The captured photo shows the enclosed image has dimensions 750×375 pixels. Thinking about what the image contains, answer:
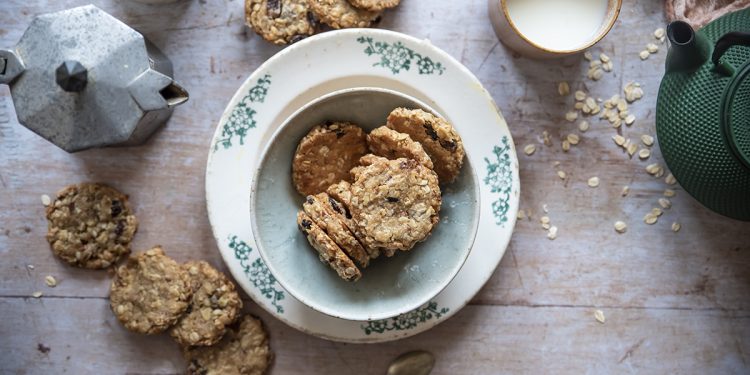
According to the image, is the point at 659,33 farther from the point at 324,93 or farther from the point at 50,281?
the point at 50,281

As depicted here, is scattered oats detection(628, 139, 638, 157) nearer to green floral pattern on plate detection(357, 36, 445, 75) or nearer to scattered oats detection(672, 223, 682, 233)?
scattered oats detection(672, 223, 682, 233)

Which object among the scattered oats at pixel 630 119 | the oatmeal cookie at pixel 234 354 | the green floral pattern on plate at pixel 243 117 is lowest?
the oatmeal cookie at pixel 234 354

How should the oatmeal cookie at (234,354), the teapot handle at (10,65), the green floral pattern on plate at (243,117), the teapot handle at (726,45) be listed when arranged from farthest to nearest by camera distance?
the oatmeal cookie at (234,354), the green floral pattern on plate at (243,117), the teapot handle at (10,65), the teapot handle at (726,45)

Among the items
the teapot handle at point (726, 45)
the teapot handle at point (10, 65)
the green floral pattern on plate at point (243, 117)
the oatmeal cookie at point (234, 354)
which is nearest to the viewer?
the teapot handle at point (726, 45)

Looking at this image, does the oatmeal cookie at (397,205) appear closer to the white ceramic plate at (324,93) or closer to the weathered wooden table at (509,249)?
the white ceramic plate at (324,93)

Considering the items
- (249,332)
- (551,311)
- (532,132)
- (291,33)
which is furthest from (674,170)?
(249,332)

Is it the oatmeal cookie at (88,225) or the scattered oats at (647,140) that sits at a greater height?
the scattered oats at (647,140)

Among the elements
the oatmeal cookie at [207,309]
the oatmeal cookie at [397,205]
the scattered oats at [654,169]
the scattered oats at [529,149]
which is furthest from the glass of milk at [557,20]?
the oatmeal cookie at [207,309]
